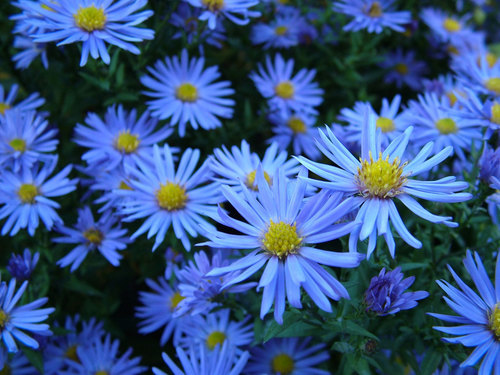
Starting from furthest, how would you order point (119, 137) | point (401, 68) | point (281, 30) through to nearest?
point (401, 68) < point (281, 30) < point (119, 137)

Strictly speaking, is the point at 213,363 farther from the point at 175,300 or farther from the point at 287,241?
the point at 287,241

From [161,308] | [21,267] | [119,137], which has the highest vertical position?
[119,137]

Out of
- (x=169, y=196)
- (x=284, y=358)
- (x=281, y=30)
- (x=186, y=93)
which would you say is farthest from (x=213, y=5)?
(x=284, y=358)

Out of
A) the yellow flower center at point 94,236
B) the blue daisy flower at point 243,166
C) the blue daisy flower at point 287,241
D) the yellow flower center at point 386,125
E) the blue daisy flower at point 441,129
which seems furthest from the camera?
the yellow flower center at point 386,125

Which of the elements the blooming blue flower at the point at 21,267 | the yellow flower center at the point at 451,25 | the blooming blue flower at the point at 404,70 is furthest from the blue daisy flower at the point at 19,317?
the yellow flower center at the point at 451,25

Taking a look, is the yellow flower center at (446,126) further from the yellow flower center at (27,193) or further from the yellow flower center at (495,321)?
the yellow flower center at (27,193)

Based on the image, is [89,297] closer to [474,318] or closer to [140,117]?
[140,117]
